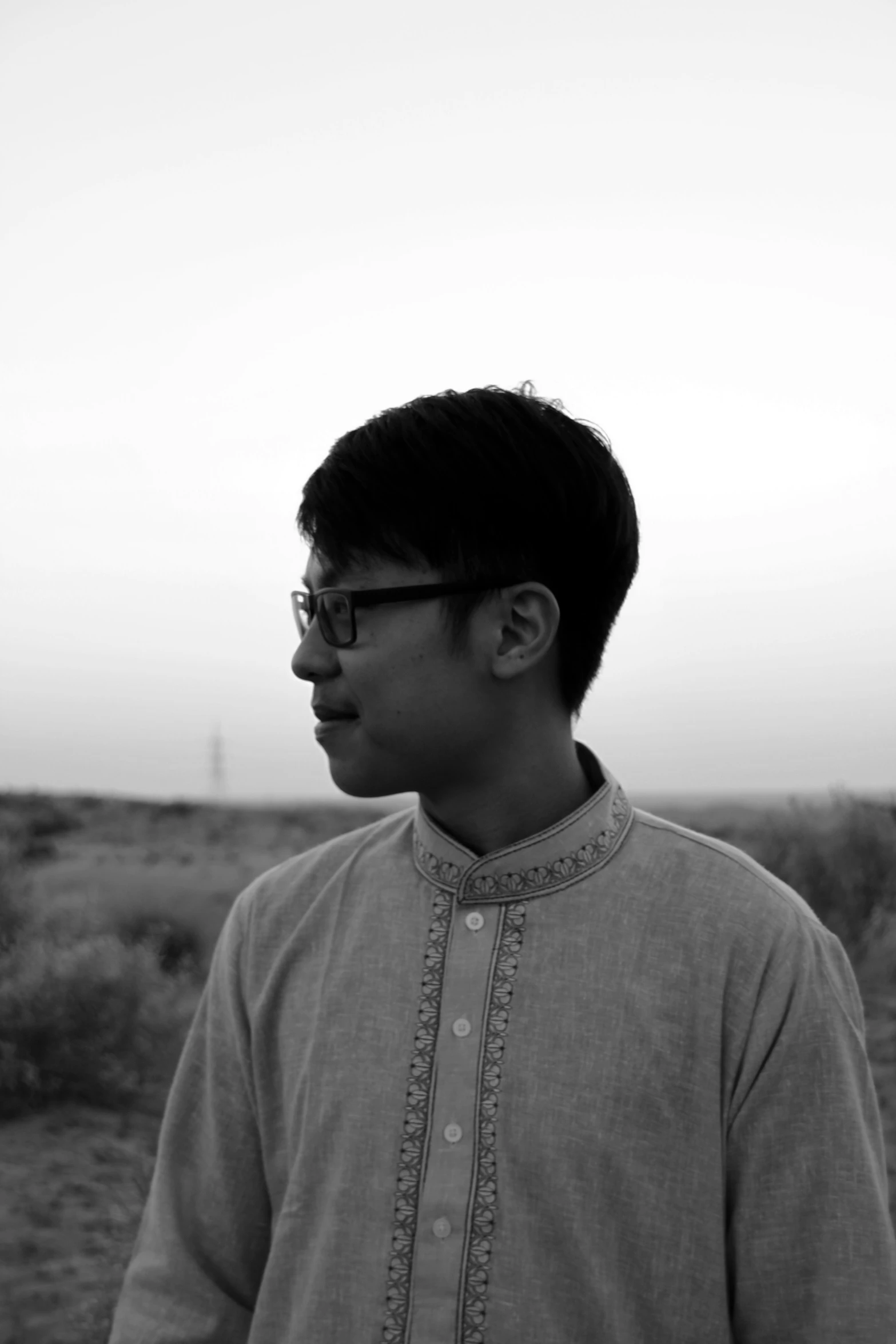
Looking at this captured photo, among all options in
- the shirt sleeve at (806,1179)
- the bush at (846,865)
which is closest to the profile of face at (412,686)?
the shirt sleeve at (806,1179)

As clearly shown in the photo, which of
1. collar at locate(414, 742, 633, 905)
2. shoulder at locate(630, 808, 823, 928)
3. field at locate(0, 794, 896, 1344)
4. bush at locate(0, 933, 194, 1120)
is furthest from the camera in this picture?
bush at locate(0, 933, 194, 1120)

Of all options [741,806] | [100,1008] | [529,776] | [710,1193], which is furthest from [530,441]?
[741,806]

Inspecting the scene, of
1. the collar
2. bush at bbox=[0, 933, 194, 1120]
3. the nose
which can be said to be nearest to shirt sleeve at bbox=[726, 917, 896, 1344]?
the collar

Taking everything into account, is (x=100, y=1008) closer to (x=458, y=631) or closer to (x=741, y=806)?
(x=458, y=631)

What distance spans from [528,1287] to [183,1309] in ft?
1.83

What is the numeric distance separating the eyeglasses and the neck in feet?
0.82

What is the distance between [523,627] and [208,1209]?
1004mm

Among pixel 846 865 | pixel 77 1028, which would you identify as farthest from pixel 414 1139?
pixel 846 865

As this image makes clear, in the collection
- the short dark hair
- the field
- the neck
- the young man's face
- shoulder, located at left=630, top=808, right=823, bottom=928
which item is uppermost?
the short dark hair

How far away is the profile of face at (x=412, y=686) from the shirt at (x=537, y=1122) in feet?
0.51

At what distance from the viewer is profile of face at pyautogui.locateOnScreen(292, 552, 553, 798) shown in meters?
1.71

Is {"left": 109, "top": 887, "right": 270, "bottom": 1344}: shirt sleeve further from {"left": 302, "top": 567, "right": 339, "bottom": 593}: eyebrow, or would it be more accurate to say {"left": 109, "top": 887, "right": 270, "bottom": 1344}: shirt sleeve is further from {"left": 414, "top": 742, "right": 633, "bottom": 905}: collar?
{"left": 302, "top": 567, "right": 339, "bottom": 593}: eyebrow

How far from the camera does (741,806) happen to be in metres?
28.0

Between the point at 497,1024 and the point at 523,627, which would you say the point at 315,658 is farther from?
the point at 497,1024
